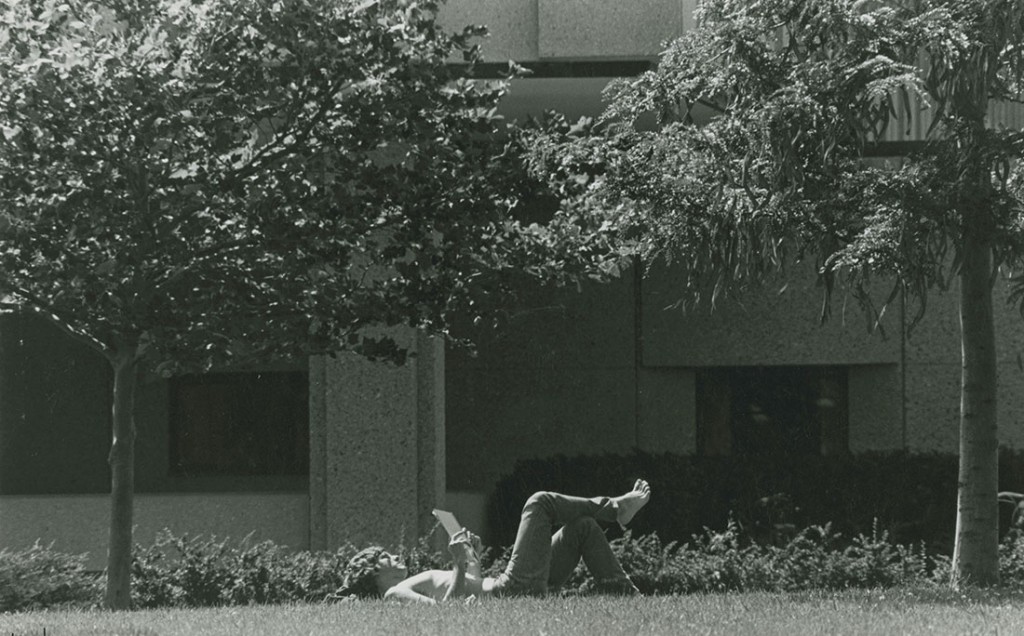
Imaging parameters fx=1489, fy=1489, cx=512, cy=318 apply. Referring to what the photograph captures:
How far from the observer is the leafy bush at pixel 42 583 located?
10.9 m

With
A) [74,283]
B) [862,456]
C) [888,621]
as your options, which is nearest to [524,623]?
[888,621]

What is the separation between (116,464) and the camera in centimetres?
1017

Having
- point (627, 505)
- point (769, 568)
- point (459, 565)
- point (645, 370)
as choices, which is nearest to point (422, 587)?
point (459, 565)

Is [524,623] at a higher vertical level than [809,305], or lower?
lower

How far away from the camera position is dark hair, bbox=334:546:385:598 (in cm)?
1026

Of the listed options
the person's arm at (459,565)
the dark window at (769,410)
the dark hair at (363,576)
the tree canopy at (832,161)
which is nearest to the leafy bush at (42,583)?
the dark hair at (363,576)

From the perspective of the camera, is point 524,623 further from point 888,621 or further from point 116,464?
point 116,464

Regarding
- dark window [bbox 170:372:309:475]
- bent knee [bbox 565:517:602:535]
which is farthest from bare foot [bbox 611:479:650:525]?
dark window [bbox 170:372:309:475]

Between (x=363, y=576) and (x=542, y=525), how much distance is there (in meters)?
1.38

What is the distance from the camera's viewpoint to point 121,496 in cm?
1010

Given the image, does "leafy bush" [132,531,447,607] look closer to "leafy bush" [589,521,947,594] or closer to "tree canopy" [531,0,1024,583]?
"leafy bush" [589,521,947,594]

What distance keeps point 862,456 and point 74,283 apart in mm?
7656

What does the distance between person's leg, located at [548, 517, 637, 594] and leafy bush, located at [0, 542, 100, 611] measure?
3506 mm

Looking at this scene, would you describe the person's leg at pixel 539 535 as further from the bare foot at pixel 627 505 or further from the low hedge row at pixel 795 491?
the low hedge row at pixel 795 491
